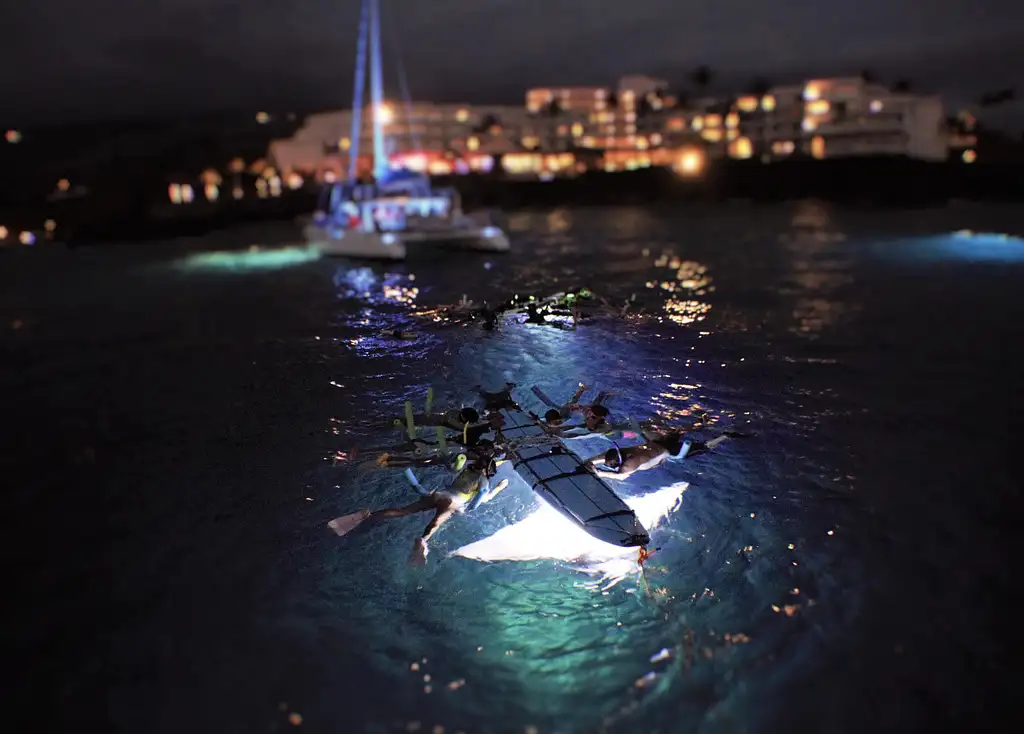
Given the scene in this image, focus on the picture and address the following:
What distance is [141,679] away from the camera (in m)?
6.88

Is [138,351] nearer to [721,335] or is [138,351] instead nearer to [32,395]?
[32,395]

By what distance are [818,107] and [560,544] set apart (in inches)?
4210

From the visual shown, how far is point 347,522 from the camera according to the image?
906 cm

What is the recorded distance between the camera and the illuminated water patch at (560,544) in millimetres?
8094

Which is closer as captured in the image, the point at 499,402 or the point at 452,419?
the point at 452,419

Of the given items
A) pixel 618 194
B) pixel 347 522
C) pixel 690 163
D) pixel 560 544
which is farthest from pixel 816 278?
pixel 690 163

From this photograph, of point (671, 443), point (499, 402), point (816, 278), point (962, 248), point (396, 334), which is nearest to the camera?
point (671, 443)

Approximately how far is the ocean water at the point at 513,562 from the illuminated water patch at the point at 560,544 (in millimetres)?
145

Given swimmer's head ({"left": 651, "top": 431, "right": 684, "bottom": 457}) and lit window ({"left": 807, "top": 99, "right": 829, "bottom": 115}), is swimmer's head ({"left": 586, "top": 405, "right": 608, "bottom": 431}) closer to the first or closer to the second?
swimmer's head ({"left": 651, "top": 431, "right": 684, "bottom": 457})

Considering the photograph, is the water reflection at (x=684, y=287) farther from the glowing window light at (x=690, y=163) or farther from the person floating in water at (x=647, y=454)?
the glowing window light at (x=690, y=163)

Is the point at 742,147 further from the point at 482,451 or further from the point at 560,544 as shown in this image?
the point at 560,544

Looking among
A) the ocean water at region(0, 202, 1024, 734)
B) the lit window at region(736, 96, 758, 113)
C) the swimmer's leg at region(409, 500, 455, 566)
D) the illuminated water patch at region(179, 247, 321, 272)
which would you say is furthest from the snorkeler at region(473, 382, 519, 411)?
the lit window at region(736, 96, 758, 113)

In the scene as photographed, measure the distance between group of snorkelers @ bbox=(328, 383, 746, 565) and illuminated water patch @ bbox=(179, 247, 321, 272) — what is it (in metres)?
29.0

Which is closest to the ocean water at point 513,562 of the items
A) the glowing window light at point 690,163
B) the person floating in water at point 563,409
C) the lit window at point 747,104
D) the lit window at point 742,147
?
the person floating in water at point 563,409
